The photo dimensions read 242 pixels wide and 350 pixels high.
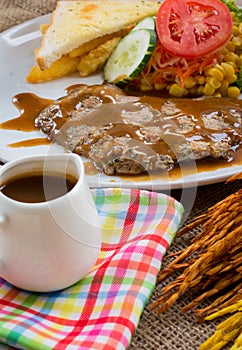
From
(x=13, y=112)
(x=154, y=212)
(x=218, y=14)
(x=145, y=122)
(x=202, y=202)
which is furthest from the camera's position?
(x=218, y=14)

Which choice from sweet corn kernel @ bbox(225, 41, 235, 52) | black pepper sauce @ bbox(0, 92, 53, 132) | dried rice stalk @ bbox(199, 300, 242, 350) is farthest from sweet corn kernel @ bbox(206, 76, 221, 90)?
dried rice stalk @ bbox(199, 300, 242, 350)

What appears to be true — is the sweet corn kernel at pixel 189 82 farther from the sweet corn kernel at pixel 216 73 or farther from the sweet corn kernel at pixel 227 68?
the sweet corn kernel at pixel 227 68

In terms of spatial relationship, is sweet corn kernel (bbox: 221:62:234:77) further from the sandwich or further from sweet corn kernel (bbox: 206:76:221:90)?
the sandwich

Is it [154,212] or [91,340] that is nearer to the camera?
[91,340]

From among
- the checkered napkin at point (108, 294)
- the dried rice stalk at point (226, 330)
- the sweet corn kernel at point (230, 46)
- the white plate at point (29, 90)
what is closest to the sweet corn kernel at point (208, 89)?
the sweet corn kernel at point (230, 46)

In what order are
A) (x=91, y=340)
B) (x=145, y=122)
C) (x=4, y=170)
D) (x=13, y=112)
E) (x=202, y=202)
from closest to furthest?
1. (x=91, y=340)
2. (x=4, y=170)
3. (x=202, y=202)
4. (x=145, y=122)
5. (x=13, y=112)

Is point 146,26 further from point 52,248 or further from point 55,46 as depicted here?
point 52,248

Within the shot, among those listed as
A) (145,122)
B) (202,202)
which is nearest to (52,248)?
(202,202)
